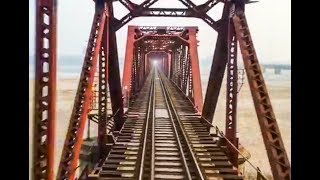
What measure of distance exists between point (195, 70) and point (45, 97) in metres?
16.8

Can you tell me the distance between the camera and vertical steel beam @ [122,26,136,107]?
1980 cm

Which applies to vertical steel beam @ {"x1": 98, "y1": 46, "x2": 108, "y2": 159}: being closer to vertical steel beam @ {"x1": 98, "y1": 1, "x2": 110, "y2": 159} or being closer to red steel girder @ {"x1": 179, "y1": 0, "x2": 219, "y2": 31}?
vertical steel beam @ {"x1": 98, "y1": 1, "x2": 110, "y2": 159}

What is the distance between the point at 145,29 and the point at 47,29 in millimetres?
24180

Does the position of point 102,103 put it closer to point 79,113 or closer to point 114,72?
point 114,72

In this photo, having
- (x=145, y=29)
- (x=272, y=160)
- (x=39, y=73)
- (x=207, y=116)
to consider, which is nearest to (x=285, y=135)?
(x=145, y=29)

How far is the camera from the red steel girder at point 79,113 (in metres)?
6.77

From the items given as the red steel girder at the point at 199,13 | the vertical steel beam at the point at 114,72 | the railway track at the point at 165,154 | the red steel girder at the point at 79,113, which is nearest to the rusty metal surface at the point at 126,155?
the railway track at the point at 165,154

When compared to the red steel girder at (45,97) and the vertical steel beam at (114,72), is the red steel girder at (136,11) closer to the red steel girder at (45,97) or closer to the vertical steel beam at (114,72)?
the vertical steel beam at (114,72)

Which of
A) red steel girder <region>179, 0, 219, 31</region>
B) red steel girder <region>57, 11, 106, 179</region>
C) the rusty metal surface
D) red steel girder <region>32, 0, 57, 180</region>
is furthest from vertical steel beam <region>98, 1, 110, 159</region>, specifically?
red steel girder <region>32, 0, 57, 180</region>

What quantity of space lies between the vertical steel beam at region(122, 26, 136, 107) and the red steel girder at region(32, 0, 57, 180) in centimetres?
1395

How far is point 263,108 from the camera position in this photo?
7504 mm

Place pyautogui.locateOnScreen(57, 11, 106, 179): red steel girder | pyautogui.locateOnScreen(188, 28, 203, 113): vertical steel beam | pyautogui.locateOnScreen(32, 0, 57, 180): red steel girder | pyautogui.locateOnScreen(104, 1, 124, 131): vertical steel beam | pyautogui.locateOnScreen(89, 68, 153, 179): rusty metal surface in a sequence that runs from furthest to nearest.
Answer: pyautogui.locateOnScreen(188, 28, 203, 113): vertical steel beam → pyautogui.locateOnScreen(104, 1, 124, 131): vertical steel beam → pyautogui.locateOnScreen(89, 68, 153, 179): rusty metal surface → pyautogui.locateOnScreen(57, 11, 106, 179): red steel girder → pyautogui.locateOnScreen(32, 0, 57, 180): red steel girder
